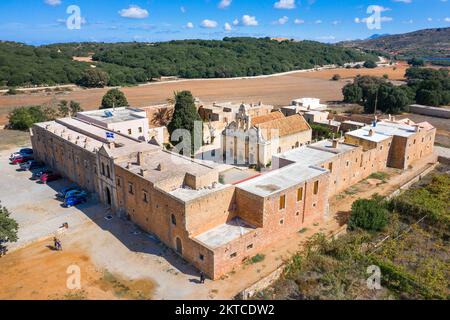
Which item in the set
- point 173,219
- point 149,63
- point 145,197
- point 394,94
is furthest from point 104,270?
point 149,63

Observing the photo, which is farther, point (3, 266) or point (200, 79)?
point (200, 79)

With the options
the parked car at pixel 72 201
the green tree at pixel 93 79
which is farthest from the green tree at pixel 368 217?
the green tree at pixel 93 79

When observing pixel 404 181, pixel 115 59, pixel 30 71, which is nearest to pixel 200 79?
pixel 115 59

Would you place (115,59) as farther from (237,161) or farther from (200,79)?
(237,161)

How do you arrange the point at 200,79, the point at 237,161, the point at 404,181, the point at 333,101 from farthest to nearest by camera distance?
the point at 200,79, the point at 333,101, the point at 237,161, the point at 404,181

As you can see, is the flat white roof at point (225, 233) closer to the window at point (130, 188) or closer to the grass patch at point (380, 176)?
the window at point (130, 188)
